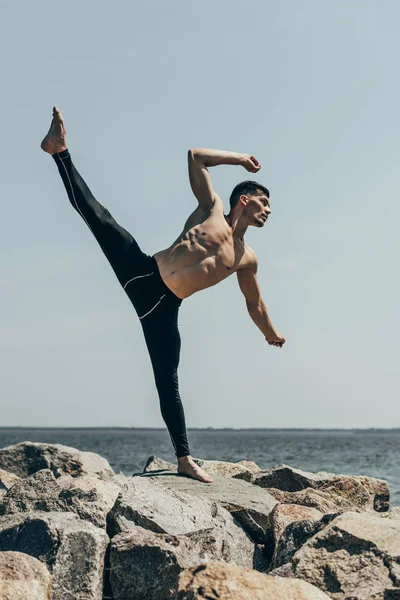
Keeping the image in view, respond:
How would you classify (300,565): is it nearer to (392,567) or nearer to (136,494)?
(392,567)

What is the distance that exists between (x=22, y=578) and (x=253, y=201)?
148 inches

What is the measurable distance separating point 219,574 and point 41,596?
3.70 feet

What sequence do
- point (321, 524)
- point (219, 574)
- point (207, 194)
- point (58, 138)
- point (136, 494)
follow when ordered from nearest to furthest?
point (219, 574) < point (321, 524) < point (136, 494) < point (58, 138) < point (207, 194)

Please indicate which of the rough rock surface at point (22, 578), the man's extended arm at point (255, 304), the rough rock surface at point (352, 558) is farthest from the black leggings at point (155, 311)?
the rough rock surface at point (22, 578)

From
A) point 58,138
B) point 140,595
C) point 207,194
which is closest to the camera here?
point 140,595

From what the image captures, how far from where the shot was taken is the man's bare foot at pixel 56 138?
20.4ft

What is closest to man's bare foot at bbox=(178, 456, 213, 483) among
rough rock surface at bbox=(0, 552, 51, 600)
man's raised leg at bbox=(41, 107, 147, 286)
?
man's raised leg at bbox=(41, 107, 147, 286)

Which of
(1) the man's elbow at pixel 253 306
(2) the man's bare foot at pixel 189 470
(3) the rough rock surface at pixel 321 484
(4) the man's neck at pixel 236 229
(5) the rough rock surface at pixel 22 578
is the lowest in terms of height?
(5) the rough rock surface at pixel 22 578

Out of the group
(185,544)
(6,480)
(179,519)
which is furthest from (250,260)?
(6,480)

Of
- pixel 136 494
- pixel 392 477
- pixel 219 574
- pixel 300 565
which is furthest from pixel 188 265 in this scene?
pixel 392 477

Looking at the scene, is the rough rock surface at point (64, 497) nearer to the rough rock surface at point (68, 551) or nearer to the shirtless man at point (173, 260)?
the shirtless man at point (173, 260)

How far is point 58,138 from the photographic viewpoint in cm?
623

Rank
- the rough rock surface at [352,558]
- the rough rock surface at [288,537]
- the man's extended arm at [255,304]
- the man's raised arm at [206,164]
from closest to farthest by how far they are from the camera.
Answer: the rough rock surface at [352,558] → the rough rock surface at [288,537] → the man's raised arm at [206,164] → the man's extended arm at [255,304]

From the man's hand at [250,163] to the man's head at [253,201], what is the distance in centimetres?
14
